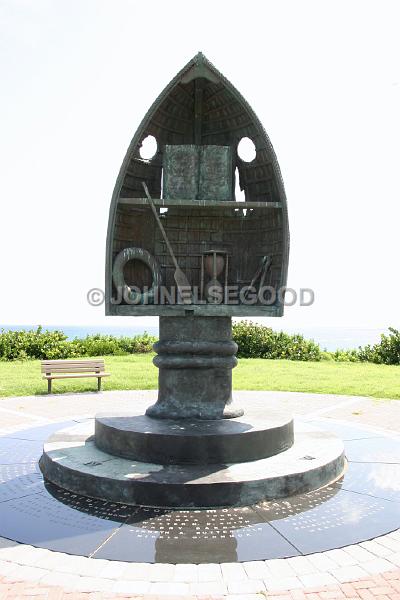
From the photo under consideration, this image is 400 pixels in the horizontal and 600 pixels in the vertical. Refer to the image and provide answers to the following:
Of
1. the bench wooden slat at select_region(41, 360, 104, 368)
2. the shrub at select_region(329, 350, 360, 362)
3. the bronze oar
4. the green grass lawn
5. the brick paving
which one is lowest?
the brick paving

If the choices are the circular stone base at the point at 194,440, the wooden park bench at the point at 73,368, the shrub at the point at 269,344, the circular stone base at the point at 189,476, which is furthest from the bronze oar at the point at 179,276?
the shrub at the point at 269,344

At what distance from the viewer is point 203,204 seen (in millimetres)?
6480

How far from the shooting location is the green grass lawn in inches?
484

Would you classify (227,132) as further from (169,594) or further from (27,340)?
(27,340)

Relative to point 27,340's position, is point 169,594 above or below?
below

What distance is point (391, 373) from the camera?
617 inches

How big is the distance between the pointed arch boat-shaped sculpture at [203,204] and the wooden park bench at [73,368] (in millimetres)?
5726

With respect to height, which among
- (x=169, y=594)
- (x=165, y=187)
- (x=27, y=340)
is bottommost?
(x=169, y=594)

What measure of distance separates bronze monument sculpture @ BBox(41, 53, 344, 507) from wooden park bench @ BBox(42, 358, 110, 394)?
5.12 meters

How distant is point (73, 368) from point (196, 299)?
601 centimetres

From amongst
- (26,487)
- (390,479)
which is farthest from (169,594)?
(390,479)

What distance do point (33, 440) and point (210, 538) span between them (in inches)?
151

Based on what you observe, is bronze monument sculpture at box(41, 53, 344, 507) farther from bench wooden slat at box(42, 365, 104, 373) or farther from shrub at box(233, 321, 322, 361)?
shrub at box(233, 321, 322, 361)

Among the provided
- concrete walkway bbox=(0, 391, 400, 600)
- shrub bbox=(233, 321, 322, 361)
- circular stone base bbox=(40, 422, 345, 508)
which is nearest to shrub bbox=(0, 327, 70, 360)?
shrub bbox=(233, 321, 322, 361)
